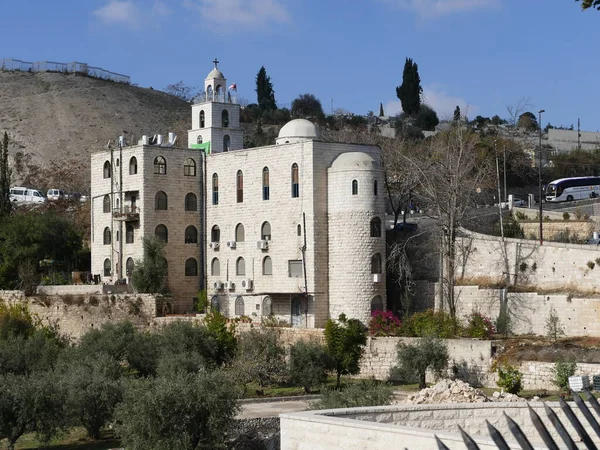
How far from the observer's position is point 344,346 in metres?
37.5

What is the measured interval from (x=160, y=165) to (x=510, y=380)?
2152 centimetres

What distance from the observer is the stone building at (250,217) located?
4234 centimetres

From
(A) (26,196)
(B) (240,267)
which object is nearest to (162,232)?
(B) (240,267)

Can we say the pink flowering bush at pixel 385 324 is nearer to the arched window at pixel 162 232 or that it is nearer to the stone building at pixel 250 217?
the stone building at pixel 250 217

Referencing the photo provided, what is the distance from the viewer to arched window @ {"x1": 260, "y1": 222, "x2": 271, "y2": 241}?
4478cm

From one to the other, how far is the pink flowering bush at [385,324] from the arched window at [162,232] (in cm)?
1144

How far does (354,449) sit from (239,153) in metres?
30.6

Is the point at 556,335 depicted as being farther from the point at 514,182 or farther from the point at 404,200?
the point at 514,182

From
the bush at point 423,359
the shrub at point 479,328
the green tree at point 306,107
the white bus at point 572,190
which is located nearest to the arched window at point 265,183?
the shrub at point 479,328

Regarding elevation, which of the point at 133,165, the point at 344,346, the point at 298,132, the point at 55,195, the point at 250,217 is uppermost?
the point at 55,195

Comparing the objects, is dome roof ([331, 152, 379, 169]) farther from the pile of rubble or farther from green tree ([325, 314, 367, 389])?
the pile of rubble

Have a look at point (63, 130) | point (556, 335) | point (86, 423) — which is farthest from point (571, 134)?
point (86, 423)

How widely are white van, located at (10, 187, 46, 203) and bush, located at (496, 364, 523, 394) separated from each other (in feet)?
149

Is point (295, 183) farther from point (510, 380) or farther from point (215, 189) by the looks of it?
point (510, 380)
